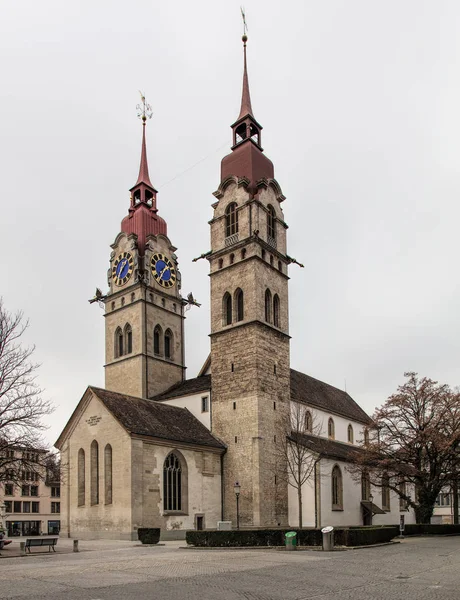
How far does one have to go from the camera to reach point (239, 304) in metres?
42.7

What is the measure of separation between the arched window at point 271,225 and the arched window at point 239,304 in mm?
4544

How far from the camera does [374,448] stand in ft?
130

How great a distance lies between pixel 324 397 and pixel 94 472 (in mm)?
21813

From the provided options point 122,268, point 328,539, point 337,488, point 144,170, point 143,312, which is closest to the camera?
point 328,539

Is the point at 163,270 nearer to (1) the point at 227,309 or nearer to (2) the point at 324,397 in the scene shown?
(1) the point at 227,309

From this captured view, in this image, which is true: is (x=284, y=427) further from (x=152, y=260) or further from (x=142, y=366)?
(x=152, y=260)

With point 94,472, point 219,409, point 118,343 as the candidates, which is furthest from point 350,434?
point 94,472

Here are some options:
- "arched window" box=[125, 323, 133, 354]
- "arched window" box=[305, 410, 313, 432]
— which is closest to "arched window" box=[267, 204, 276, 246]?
"arched window" box=[305, 410, 313, 432]

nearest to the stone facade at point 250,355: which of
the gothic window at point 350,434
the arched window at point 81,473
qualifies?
the arched window at point 81,473

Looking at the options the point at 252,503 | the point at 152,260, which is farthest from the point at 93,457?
the point at 152,260

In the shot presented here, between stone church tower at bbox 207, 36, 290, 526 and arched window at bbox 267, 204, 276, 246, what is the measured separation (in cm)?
7

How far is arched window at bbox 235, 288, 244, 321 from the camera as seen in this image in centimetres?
4234

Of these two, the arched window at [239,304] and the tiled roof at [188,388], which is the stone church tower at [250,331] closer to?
the arched window at [239,304]

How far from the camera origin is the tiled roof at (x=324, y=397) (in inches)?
1859
